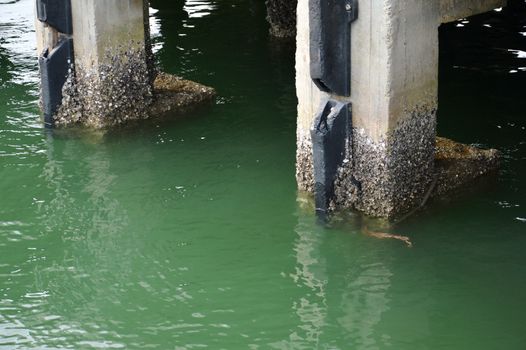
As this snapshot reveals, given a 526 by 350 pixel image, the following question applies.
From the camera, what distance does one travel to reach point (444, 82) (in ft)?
43.7

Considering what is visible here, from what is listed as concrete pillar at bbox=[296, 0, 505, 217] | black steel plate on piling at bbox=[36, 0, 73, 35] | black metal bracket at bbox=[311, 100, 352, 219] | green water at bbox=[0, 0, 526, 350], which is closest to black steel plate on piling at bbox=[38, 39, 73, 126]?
black steel plate on piling at bbox=[36, 0, 73, 35]

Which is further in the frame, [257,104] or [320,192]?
[257,104]

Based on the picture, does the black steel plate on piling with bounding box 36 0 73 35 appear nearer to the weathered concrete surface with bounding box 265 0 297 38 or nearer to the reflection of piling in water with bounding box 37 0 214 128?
the reflection of piling in water with bounding box 37 0 214 128

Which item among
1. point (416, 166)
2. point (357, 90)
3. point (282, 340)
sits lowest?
point (282, 340)

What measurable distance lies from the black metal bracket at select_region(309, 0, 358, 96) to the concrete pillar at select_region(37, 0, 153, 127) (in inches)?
126

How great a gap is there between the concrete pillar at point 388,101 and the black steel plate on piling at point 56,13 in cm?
309

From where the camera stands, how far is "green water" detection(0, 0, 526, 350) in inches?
314

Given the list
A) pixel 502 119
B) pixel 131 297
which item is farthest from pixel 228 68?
pixel 131 297

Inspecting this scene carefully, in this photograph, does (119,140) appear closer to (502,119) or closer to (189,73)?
(189,73)

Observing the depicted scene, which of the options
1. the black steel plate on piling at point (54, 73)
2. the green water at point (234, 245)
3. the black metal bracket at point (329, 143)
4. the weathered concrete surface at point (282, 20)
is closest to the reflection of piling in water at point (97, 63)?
the black steel plate on piling at point (54, 73)

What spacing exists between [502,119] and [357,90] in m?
3.21

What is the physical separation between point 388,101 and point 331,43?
67 centimetres

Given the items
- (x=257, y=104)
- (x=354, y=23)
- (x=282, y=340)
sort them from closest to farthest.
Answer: (x=282, y=340), (x=354, y=23), (x=257, y=104)

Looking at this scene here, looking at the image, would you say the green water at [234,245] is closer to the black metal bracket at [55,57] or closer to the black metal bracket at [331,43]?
the black metal bracket at [55,57]
